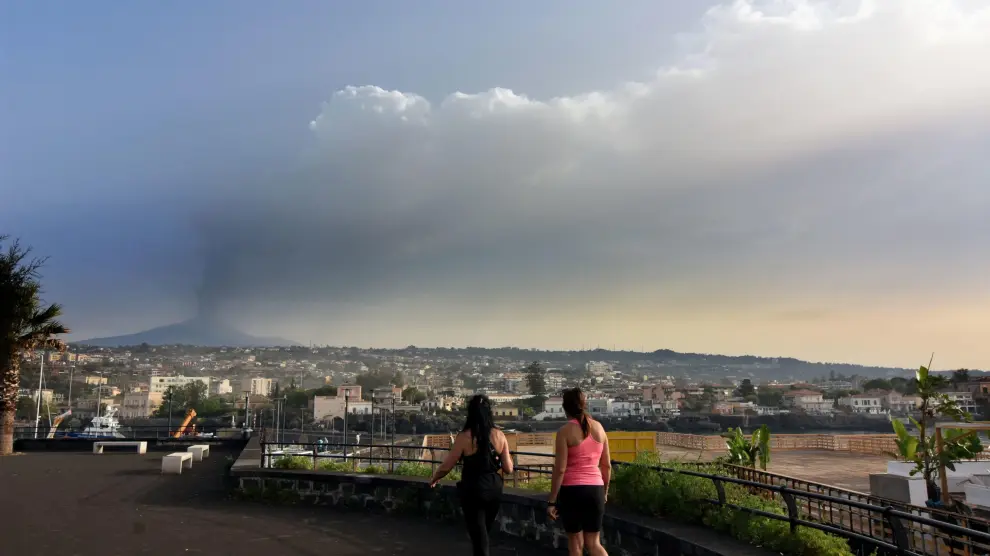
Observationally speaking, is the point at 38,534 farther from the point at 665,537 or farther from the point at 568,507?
the point at 665,537

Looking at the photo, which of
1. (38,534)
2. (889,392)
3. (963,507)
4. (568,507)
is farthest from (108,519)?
(889,392)

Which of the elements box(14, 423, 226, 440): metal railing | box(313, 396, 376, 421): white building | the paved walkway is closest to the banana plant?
the paved walkway

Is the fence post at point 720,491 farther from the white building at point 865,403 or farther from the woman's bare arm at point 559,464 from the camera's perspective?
the white building at point 865,403

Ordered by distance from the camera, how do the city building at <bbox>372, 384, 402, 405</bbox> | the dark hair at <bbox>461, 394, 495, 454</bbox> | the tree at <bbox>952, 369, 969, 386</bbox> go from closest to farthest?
the dark hair at <bbox>461, 394, 495, 454</bbox> < the city building at <bbox>372, 384, 402, 405</bbox> < the tree at <bbox>952, 369, 969, 386</bbox>

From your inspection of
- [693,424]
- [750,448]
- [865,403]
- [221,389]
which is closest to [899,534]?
[750,448]

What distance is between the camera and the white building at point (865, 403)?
184 metres

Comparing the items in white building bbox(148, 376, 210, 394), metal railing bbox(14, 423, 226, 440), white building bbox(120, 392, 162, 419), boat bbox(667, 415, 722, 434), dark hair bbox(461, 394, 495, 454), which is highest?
dark hair bbox(461, 394, 495, 454)

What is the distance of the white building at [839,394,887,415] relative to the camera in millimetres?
184150

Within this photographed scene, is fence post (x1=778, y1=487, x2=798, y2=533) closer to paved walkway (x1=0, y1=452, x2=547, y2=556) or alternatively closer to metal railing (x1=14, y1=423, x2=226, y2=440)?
paved walkway (x1=0, y1=452, x2=547, y2=556)

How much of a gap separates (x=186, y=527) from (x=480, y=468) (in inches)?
212

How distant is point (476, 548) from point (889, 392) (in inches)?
8815

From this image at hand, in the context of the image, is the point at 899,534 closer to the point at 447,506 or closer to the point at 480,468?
the point at 480,468

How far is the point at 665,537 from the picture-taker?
550cm

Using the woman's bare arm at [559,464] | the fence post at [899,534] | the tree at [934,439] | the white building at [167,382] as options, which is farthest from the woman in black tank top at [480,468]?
the white building at [167,382]
